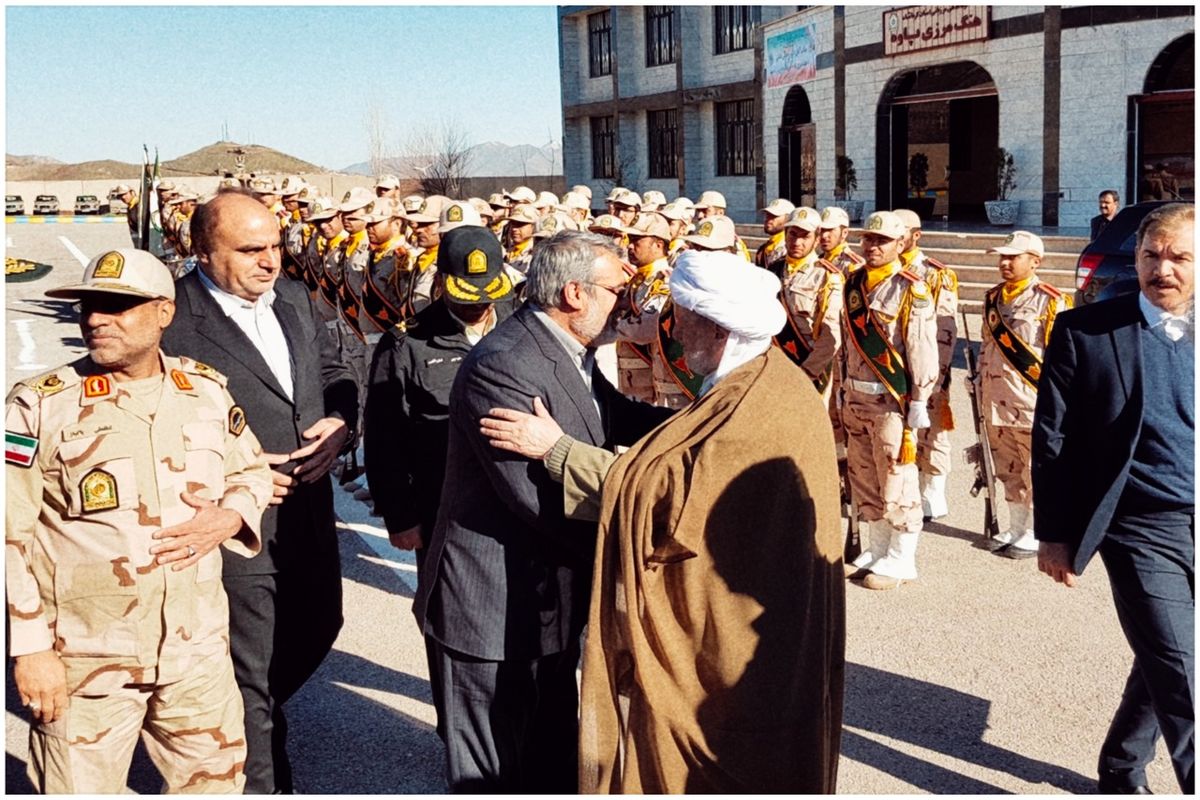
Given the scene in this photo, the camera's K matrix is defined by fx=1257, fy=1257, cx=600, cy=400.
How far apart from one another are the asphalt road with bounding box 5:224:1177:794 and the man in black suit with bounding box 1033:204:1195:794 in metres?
0.91

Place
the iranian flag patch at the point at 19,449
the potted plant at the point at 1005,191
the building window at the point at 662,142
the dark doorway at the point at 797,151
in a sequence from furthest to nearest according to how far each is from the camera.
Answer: the building window at the point at 662,142 < the dark doorway at the point at 797,151 < the potted plant at the point at 1005,191 < the iranian flag patch at the point at 19,449

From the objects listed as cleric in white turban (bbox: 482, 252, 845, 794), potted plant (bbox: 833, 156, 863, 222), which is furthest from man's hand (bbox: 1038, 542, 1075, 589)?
potted plant (bbox: 833, 156, 863, 222)

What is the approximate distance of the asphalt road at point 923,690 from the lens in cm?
480

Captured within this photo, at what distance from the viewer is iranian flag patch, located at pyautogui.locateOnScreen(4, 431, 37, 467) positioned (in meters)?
3.34

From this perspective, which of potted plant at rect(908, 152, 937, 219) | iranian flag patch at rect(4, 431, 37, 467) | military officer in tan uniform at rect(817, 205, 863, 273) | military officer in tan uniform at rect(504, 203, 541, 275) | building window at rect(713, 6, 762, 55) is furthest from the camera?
building window at rect(713, 6, 762, 55)

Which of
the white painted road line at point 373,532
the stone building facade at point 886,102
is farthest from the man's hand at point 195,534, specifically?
the stone building facade at point 886,102

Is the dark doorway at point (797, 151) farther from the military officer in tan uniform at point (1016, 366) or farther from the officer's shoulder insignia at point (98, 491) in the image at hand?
the officer's shoulder insignia at point (98, 491)

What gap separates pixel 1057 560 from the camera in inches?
163

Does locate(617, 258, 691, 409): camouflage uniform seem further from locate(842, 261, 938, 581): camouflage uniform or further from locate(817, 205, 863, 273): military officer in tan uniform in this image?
locate(842, 261, 938, 581): camouflage uniform

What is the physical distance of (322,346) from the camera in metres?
4.78

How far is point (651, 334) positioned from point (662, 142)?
3485 cm

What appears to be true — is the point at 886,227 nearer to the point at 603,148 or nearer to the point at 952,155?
the point at 952,155

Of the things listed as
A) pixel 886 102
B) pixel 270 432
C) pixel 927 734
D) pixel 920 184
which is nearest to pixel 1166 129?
pixel 886 102

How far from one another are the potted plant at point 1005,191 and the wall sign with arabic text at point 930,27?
8.35 feet
